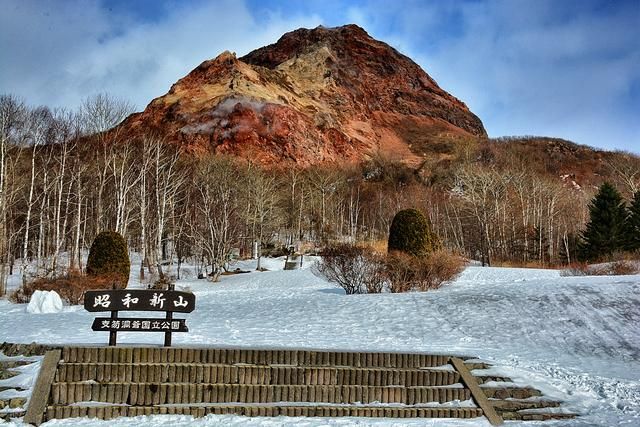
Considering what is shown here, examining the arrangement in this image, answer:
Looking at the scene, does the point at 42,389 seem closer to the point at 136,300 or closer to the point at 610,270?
the point at 136,300

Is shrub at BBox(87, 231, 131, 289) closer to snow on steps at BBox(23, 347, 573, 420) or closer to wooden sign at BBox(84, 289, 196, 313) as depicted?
wooden sign at BBox(84, 289, 196, 313)

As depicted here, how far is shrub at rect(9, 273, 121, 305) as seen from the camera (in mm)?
16203

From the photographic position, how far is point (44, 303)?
14.2m

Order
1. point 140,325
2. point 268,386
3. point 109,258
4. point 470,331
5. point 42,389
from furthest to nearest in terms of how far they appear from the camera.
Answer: point 109,258 < point 470,331 < point 140,325 < point 268,386 < point 42,389

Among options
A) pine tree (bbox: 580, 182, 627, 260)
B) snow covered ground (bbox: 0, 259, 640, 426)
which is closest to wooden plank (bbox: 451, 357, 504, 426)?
snow covered ground (bbox: 0, 259, 640, 426)

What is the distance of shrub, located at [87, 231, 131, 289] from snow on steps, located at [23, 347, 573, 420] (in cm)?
1238

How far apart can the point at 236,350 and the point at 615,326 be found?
321 inches

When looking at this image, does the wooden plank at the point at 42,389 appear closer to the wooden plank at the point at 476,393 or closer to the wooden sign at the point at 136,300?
the wooden sign at the point at 136,300

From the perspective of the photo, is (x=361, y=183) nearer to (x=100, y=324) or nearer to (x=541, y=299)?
(x=541, y=299)

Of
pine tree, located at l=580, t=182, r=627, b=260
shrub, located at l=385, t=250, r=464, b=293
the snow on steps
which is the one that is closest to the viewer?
the snow on steps

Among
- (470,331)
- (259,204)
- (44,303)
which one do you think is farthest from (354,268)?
(259,204)

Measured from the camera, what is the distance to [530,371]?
8258mm

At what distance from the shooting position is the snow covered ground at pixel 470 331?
7.30 metres

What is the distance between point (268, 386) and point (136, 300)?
263cm
